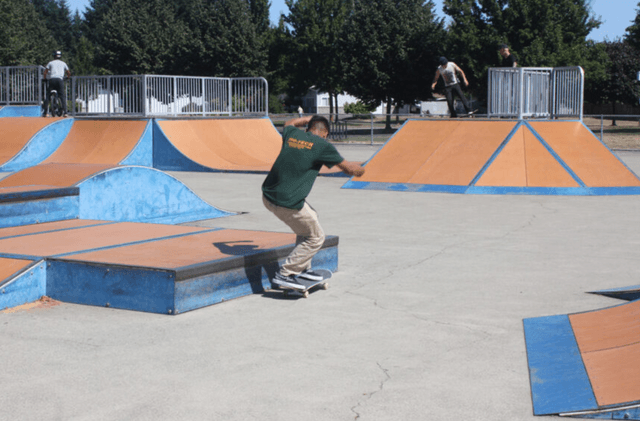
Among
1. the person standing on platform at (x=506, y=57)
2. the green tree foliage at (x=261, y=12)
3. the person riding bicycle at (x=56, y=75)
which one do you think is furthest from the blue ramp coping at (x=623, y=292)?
the green tree foliage at (x=261, y=12)

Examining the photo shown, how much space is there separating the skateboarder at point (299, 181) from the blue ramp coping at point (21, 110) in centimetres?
2025

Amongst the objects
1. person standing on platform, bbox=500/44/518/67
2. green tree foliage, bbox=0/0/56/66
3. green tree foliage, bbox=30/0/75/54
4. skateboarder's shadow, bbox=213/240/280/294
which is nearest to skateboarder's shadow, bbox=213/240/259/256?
skateboarder's shadow, bbox=213/240/280/294

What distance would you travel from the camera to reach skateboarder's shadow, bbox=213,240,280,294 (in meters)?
6.71

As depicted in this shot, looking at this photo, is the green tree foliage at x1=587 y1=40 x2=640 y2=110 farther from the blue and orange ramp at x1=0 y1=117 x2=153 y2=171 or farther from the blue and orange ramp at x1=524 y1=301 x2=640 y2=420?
the blue and orange ramp at x1=524 y1=301 x2=640 y2=420

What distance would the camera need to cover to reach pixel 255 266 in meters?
6.80

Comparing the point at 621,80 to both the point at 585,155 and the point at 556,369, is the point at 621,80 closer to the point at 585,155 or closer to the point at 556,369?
the point at 585,155

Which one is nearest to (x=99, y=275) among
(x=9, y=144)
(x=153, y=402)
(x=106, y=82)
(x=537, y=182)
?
(x=153, y=402)

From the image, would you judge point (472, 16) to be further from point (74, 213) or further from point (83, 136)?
point (74, 213)

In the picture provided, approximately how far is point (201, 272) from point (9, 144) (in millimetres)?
16489

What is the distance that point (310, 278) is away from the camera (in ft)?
21.7

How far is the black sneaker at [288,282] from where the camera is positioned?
6.46m

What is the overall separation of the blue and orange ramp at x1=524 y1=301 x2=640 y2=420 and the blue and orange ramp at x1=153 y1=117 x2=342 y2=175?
14.3 meters

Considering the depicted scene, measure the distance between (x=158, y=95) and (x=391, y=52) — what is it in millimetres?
28498

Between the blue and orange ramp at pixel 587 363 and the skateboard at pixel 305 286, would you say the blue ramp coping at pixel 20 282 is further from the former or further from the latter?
the blue and orange ramp at pixel 587 363
